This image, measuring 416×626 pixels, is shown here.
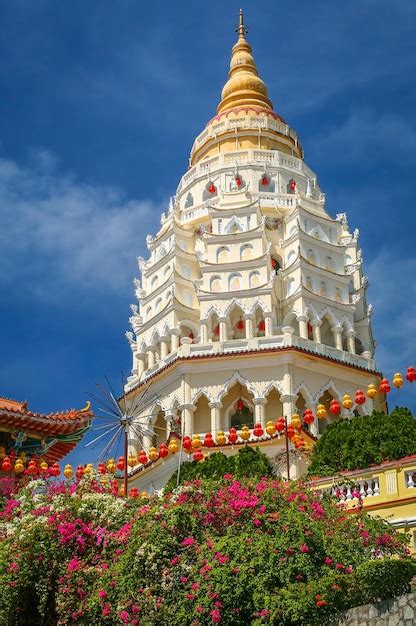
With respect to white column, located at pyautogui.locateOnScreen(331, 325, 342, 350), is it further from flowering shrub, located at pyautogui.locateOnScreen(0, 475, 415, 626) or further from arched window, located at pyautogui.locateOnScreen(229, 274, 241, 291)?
flowering shrub, located at pyautogui.locateOnScreen(0, 475, 415, 626)

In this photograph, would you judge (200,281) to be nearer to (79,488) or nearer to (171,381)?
(171,381)

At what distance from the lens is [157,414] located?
140 ft

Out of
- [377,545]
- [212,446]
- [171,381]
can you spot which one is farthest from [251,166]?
[377,545]

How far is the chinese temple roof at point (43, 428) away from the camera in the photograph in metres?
28.4

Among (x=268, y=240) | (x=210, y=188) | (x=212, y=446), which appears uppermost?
(x=210, y=188)

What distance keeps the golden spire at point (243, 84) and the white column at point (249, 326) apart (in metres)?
15.6

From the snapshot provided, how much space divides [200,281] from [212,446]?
1095 centimetres

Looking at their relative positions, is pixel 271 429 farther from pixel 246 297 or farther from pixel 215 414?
pixel 246 297

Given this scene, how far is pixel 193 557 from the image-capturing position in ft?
59.4

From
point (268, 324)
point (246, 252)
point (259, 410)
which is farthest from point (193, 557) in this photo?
point (246, 252)

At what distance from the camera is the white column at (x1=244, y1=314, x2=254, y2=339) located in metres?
42.6

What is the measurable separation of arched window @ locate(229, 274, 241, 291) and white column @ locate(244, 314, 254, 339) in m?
1.78

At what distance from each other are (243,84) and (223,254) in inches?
557

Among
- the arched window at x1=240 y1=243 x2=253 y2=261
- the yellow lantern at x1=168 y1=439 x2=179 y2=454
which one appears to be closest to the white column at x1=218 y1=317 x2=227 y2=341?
the arched window at x1=240 y1=243 x2=253 y2=261
